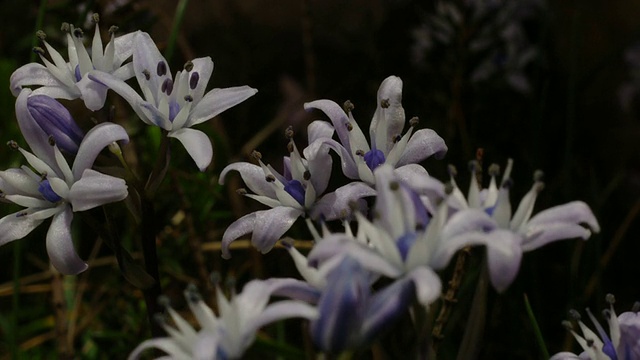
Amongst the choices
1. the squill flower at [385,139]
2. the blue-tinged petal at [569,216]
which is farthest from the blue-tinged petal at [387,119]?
the blue-tinged petal at [569,216]

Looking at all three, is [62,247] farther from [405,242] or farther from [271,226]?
[405,242]

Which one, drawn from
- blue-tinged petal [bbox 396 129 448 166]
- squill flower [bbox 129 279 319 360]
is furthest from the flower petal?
squill flower [bbox 129 279 319 360]

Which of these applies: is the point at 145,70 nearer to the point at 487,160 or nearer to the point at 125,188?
the point at 125,188

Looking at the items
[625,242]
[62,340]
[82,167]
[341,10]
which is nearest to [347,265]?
[82,167]

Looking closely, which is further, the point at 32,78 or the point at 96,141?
the point at 32,78

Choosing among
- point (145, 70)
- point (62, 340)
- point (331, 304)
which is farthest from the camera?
→ point (62, 340)

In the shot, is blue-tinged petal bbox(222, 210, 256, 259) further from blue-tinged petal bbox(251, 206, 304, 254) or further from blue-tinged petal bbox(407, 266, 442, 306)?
blue-tinged petal bbox(407, 266, 442, 306)

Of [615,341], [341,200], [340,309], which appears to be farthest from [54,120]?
[615,341]

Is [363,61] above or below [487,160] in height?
above
